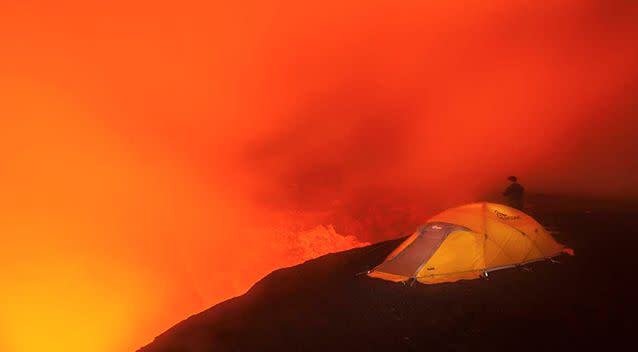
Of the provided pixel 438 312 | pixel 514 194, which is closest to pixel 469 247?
pixel 438 312

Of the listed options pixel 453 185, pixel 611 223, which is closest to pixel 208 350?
pixel 611 223

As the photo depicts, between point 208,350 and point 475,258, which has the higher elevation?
point 208,350

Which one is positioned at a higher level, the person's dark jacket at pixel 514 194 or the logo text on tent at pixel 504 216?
the person's dark jacket at pixel 514 194

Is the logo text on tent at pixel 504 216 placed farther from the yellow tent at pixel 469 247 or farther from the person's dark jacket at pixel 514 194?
the person's dark jacket at pixel 514 194

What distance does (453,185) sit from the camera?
3819cm

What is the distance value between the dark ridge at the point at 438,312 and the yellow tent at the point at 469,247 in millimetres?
266

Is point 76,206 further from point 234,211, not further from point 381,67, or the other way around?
point 381,67

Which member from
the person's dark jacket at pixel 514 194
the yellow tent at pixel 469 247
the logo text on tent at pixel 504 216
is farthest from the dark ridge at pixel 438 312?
the person's dark jacket at pixel 514 194

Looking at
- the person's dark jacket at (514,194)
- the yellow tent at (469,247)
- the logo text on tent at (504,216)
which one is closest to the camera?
the yellow tent at (469,247)

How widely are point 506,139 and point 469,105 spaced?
10605 millimetres

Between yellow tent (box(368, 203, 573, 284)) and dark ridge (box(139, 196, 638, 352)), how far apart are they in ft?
0.87

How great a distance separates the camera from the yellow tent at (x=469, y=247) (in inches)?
453

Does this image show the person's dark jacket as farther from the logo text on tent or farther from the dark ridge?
the logo text on tent

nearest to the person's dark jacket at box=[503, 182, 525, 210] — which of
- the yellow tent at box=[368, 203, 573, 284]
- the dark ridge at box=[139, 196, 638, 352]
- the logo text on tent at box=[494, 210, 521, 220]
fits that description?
the dark ridge at box=[139, 196, 638, 352]
